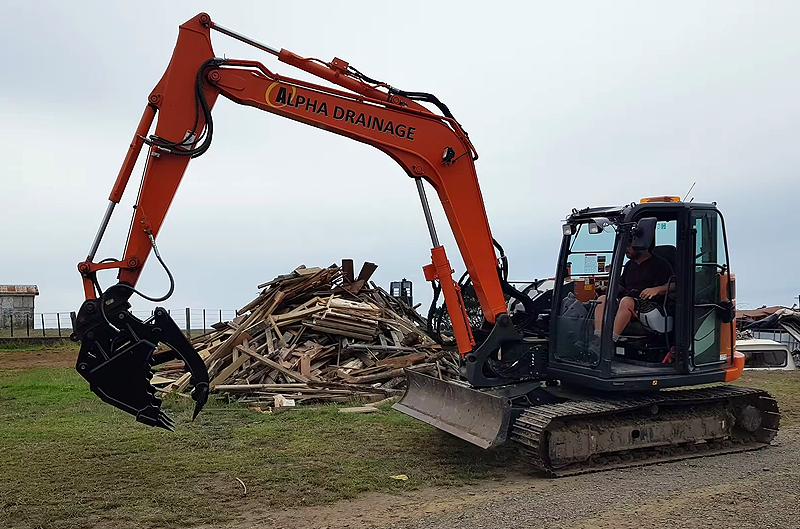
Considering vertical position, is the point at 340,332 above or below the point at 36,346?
above

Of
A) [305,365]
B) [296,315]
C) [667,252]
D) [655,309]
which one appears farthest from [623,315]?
[296,315]

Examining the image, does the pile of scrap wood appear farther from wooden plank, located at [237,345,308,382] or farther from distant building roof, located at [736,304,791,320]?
distant building roof, located at [736,304,791,320]

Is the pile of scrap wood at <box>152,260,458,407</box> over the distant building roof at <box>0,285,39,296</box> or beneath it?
beneath

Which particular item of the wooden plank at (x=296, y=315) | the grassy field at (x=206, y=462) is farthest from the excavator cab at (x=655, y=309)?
the wooden plank at (x=296, y=315)

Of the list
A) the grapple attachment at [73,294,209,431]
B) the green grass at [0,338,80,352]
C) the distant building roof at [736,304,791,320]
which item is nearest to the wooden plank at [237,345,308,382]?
the grapple attachment at [73,294,209,431]

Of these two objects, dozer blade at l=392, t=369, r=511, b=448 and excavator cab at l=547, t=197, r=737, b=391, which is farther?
excavator cab at l=547, t=197, r=737, b=391

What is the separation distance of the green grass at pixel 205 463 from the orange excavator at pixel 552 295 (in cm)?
64

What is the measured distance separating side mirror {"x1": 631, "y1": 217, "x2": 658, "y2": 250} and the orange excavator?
0.01 metres

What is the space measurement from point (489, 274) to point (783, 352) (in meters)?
9.79

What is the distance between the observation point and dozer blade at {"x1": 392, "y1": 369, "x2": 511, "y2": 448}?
23.3 feet

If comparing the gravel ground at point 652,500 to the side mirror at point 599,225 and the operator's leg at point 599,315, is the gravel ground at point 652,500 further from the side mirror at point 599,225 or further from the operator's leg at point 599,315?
the side mirror at point 599,225

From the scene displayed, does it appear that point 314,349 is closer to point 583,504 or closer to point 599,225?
point 599,225

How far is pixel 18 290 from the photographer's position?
2766cm

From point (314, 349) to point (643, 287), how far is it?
21.5ft
